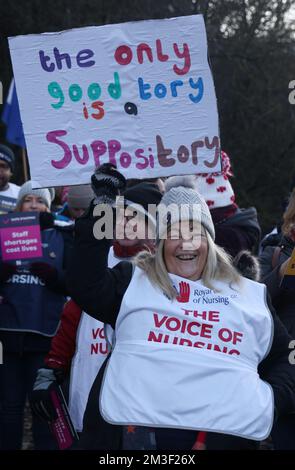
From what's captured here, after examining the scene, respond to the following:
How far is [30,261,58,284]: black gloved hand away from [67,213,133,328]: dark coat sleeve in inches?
79.5

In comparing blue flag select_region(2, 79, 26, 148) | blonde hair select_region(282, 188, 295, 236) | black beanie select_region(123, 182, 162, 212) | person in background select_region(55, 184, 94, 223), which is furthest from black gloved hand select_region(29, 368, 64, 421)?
blue flag select_region(2, 79, 26, 148)

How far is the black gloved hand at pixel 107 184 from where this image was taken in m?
3.04

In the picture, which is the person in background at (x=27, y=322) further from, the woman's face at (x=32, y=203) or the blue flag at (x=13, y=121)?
the blue flag at (x=13, y=121)

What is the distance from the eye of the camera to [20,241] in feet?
16.6

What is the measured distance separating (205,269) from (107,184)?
469 mm

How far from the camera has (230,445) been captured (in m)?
2.91

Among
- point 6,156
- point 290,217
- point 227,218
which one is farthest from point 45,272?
point 6,156

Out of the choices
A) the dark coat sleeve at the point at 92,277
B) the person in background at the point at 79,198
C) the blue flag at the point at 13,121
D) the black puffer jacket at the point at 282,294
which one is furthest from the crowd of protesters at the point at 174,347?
the blue flag at the point at 13,121

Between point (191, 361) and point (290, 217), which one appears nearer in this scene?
point (191, 361)

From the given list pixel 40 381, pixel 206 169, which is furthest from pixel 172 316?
pixel 206 169

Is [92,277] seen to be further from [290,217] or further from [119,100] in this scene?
[119,100]

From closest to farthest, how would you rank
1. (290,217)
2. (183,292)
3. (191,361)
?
(191,361), (183,292), (290,217)

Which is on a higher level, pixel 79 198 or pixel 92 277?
pixel 92 277

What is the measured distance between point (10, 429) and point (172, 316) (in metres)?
2.45
